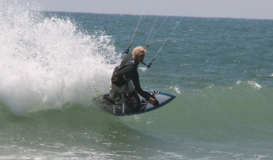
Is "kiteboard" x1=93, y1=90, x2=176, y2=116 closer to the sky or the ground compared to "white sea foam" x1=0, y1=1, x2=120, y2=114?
closer to the ground

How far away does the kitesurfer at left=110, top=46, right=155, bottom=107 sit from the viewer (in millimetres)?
5641

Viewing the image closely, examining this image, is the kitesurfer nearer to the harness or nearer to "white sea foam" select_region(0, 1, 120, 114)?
the harness

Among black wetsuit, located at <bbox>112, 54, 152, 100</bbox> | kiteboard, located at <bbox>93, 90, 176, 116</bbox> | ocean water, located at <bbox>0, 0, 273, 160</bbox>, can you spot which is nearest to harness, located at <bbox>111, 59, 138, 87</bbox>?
black wetsuit, located at <bbox>112, 54, 152, 100</bbox>

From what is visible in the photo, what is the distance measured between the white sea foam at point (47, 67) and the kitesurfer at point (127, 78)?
3.91 feet

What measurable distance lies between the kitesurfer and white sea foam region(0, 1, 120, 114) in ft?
3.91

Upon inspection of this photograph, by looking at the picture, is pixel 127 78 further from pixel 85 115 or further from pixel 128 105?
pixel 85 115

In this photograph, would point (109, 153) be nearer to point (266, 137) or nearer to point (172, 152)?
point (172, 152)

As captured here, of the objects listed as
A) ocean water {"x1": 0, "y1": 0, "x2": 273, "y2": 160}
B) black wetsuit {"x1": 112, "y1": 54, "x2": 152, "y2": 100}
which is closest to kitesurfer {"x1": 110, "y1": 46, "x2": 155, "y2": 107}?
black wetsuit {"x1": 112, "y1": 54, "x2": 152, "y2": 100}

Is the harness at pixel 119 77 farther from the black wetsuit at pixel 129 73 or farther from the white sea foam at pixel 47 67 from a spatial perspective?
the white sea foam at pixel 47 67

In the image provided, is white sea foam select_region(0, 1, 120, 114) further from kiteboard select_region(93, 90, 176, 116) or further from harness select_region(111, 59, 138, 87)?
harness select_region(111, 59, 138, 87)

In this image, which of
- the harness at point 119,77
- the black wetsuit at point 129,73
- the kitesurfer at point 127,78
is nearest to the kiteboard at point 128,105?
the kitesurfer at point 127,78

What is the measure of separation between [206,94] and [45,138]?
5.48 metres

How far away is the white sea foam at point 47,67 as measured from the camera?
645 cm

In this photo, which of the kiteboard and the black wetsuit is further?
the kiteboard
